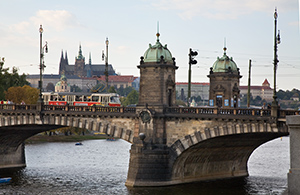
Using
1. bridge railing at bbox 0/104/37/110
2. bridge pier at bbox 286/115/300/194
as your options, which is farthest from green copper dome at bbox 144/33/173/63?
bridge pier at bbox 286/115/300/194

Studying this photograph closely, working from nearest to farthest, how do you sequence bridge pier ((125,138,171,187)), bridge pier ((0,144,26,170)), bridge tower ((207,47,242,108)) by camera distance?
bridge pier ((125,138,171,187)) → bridge tower ((207,47,242,108)) → bridge pier ((0,144,26,170))

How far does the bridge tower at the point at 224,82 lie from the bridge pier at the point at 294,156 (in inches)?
1948

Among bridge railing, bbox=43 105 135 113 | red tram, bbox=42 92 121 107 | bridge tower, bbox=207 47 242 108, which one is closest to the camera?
bridge railing, bbox=43 105 135 113

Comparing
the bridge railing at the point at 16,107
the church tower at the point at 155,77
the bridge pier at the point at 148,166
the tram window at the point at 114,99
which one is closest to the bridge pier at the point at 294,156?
the bridge pier at the point at 148,166

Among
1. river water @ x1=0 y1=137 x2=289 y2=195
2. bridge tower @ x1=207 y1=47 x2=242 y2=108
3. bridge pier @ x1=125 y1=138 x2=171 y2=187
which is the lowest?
river water @ x1=0 y1=137 x2=289 y2=195

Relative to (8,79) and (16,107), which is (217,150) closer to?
(16,107)

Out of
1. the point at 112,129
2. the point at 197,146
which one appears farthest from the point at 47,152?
the point at 197,146

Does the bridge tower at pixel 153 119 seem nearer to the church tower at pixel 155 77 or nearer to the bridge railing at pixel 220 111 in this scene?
the church tower at pixel 155 77

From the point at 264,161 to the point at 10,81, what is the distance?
77.8 m

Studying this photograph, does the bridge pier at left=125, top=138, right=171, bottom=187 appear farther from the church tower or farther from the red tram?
the red tram

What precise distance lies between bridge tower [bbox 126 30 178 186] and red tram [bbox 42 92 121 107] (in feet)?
52.7

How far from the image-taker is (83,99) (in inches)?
2697

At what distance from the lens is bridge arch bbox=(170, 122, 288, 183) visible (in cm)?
4584

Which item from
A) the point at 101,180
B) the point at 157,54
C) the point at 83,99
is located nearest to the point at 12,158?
the point at 83,99
